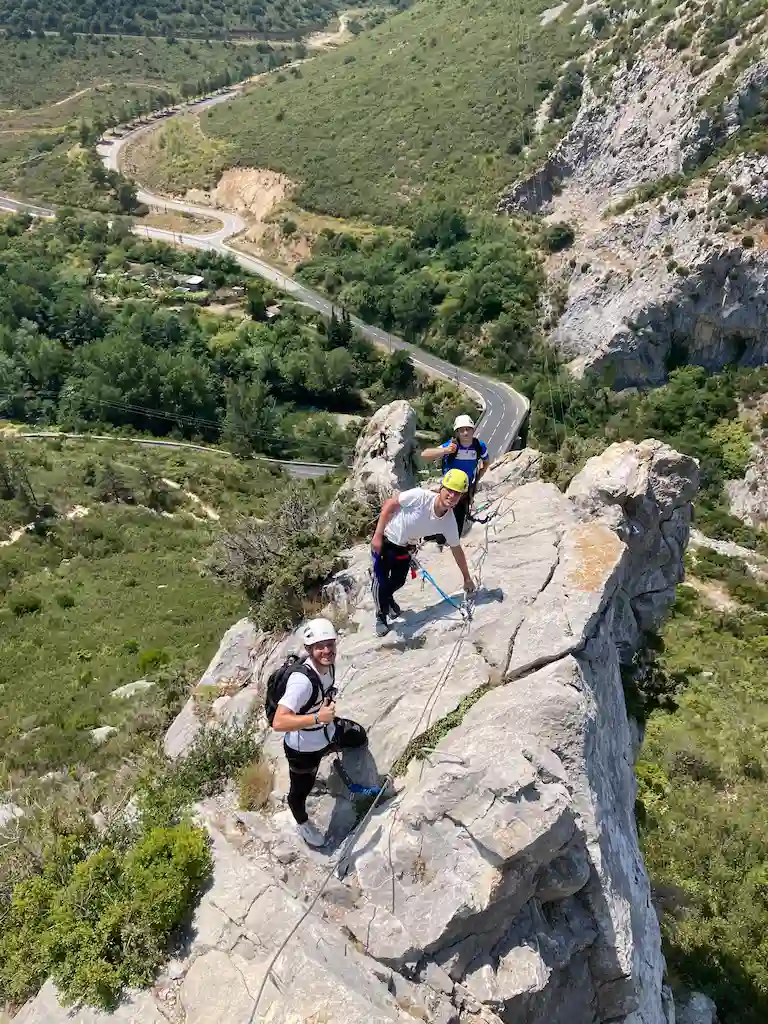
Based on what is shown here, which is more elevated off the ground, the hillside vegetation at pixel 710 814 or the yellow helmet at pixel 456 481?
the yellow helmet at pixel 456 481

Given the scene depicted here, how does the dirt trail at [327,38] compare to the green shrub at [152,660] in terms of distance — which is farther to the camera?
the dirt trail at [327,38]

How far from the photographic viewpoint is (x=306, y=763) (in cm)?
666

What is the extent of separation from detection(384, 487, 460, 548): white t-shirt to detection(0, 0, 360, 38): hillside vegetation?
188870mm

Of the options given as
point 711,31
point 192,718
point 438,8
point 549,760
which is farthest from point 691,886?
point 438,8

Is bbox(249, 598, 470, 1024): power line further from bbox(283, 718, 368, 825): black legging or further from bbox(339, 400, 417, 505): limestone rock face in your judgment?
bbox(339, 400, 417, 505): limestone rock face

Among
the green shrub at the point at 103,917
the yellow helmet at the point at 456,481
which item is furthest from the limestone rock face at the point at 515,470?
the green shrub at the point at 103,917

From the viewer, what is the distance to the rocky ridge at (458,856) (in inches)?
230

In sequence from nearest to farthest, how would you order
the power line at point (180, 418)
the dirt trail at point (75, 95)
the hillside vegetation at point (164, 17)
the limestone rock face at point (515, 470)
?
1. the limestone rock face at point (515, 470)
2. the power line at point (180, 418)
3. the dirt trail at point (75, 95)
4. the hillside vegetation at point (164, 17)

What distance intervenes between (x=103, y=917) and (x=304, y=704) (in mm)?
2673

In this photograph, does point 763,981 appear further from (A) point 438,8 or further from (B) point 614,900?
(A) point 438,8

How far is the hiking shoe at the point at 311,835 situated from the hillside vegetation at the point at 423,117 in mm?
80457

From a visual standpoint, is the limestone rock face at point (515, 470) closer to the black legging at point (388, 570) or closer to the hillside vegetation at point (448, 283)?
the black legging at point (388, 570)

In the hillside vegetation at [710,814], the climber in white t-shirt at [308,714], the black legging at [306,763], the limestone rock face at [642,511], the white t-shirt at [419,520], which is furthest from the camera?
the limestone rock face at [642,511]

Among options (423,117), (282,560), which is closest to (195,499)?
(282,560)
